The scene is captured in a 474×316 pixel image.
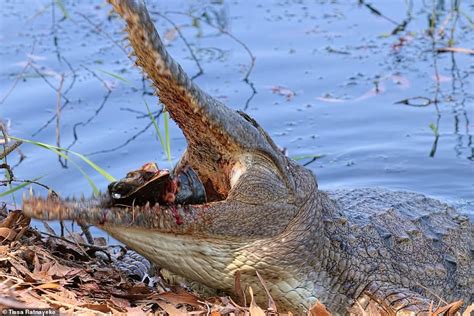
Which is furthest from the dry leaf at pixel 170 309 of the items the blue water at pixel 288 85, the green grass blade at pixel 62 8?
the green grass blade at pixel 62 8

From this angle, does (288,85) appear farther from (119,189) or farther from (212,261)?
(119,189)

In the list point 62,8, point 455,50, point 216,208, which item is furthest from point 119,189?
point 455,50

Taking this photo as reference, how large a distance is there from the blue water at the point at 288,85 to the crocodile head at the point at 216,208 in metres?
2.89

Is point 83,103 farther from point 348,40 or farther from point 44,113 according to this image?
point 348,40

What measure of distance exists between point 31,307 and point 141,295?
78 centimetres

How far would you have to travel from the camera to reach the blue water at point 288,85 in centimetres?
787

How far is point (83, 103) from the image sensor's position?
8.47 metres

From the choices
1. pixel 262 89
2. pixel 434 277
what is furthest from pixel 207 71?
pixel 434 277

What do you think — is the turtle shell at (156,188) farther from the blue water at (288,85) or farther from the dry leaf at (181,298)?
the blue water at (288,85)

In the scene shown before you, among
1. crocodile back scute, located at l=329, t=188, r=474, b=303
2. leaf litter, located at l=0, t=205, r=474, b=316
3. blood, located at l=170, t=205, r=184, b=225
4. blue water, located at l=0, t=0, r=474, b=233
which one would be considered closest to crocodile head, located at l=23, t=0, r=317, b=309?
blood, located at l=170, t=205, r=184, b=225

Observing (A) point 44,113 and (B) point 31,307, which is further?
(A) point 44,113

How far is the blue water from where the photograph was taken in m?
7.87

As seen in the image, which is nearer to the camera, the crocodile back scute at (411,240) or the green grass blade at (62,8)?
the crocodile back scute at (411,240)

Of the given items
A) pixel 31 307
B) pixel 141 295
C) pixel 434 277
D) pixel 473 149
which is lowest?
pixel 473 149
